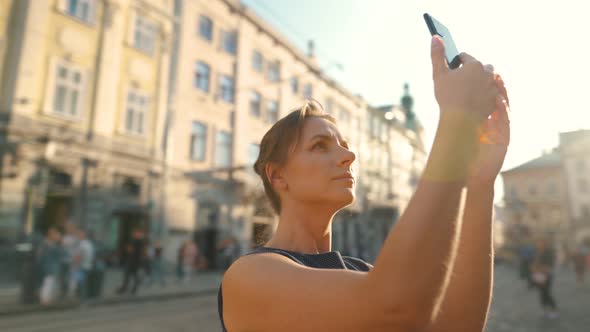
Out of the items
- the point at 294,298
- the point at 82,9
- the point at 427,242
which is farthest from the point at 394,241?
the point at 82,9

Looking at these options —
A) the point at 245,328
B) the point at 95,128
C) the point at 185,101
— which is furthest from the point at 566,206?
the point at 245,328

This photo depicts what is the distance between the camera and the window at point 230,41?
20.9 metres

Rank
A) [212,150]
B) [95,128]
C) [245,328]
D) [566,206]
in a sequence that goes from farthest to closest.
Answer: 1. [566,206]
2. [212,150]
3. [95,128]
4. [245,328]

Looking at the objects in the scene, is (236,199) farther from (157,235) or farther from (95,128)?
(95,128)

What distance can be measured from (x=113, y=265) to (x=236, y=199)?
6877mm

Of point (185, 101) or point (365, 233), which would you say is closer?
point (185, 101)

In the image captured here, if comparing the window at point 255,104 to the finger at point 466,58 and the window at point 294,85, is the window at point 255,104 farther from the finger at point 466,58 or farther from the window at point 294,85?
the finger at point 466,58

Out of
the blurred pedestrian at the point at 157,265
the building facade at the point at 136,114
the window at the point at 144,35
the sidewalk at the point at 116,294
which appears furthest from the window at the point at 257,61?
the blurred pedestrian at the point at 157,265

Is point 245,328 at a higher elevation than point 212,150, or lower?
lower

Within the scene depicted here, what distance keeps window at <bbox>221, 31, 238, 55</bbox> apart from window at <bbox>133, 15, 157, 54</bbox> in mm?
4408

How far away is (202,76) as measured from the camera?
64.1 ft

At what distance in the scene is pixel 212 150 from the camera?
1961cm

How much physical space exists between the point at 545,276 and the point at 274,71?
18257mm

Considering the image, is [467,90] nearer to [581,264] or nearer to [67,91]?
[67,91]
